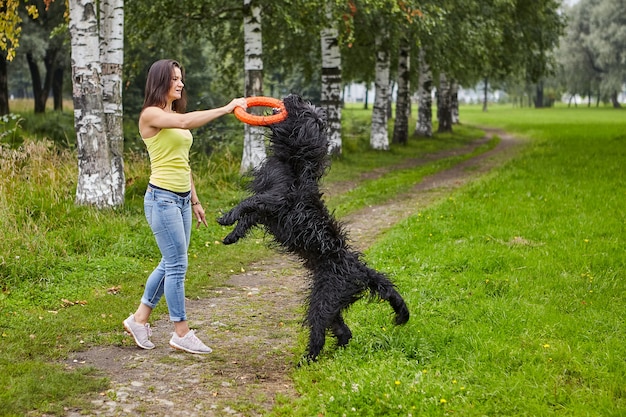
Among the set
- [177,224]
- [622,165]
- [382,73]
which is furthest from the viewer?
[382,73]

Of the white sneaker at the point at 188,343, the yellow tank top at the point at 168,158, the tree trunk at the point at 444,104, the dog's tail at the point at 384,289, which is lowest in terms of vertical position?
the white sneaker at the point at 188,343

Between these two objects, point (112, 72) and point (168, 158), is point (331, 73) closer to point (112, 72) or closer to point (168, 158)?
point (112, 72)

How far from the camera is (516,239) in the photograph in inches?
357

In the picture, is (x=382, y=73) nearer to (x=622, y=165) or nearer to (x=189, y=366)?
(x=622, y=165)

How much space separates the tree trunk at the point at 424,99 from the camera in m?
29.8

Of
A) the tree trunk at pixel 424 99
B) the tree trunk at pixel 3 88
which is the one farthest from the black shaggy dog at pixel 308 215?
the tree trunk at pixel 3 88

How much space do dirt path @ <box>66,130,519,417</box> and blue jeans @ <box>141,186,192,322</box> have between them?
0.51m

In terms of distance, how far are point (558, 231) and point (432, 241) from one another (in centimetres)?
186

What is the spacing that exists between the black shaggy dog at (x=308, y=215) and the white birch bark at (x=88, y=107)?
18.1 ft

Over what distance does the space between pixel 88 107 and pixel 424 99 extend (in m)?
21.9

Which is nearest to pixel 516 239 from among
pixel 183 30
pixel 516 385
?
pixel 516 385

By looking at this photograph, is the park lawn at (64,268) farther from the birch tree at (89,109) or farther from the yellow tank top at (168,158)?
the yellow tank top at (168,158)

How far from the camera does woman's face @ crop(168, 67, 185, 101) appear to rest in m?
5.31

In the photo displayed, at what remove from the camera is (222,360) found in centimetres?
559
